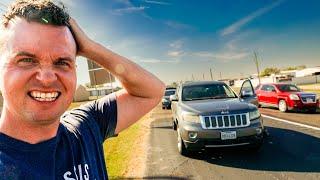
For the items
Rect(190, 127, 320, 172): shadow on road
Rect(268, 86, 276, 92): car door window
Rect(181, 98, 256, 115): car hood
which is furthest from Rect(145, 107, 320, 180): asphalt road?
Rect(268, 86, 276, 92): car door window

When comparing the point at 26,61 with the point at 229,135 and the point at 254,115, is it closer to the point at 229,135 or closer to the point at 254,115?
the point at 229,135

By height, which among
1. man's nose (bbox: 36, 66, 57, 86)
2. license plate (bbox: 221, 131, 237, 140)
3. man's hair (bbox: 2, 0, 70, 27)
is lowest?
license plate (bbox: 221, 131, 237, 140)

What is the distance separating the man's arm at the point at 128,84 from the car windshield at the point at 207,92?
7373 mm

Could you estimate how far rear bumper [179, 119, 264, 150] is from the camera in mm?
8461

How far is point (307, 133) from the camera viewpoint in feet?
36.4

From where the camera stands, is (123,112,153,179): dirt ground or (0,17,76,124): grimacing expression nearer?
(0,17,76,124): grimacing expression

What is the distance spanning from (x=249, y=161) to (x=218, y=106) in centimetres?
157

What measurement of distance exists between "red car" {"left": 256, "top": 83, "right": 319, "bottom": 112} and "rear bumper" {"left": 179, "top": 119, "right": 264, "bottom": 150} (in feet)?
33.3

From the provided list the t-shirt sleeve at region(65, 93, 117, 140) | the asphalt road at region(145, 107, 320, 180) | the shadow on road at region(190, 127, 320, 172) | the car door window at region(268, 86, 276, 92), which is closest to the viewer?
the t-shirt sleeve at region(65, 93, 117, 140)

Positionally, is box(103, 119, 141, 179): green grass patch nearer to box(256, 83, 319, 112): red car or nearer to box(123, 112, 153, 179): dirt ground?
box(123, 112, 153, 179): dirt ground

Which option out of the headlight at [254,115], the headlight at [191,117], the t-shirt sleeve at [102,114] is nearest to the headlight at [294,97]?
the headlight at [254,115]

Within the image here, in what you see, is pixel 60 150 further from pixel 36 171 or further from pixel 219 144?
pixel 219 144

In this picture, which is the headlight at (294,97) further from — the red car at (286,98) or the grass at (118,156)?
the grass at (118,156)

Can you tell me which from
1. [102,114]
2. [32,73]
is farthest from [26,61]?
[102,114]
